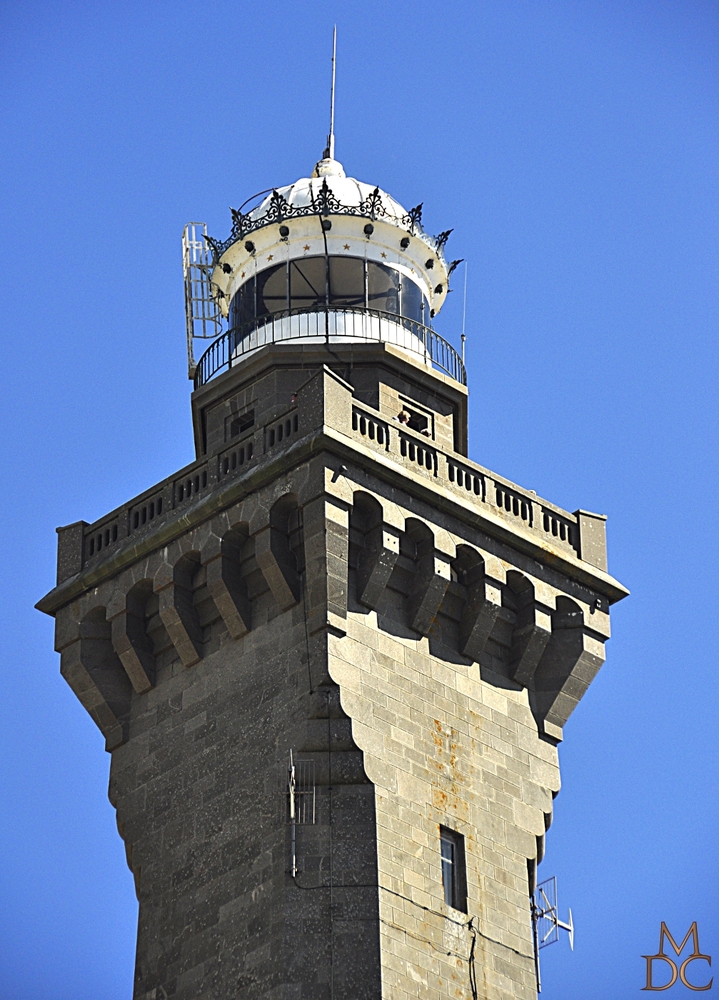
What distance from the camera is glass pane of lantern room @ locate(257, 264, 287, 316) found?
166ft

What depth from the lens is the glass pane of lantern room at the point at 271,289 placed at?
50744mm

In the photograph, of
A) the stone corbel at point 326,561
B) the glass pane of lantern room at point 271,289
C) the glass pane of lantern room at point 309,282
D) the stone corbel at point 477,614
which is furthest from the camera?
the glass pane of lantern room at point 271,289

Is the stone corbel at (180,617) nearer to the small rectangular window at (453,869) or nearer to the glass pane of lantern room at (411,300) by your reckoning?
the small rectangular window at (453,869)

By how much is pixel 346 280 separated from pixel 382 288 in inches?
27.1

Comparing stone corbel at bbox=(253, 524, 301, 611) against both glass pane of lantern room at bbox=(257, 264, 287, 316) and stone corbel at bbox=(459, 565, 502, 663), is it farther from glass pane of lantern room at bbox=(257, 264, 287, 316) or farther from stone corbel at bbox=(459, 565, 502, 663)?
glass pane of lantern room at bbox=(257, 264, 287, 316)

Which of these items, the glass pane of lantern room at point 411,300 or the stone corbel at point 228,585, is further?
the glass pane of lantern room at point 411,300

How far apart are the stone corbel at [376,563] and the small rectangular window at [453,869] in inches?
156

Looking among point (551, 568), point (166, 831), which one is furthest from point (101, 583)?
point (551, 568)

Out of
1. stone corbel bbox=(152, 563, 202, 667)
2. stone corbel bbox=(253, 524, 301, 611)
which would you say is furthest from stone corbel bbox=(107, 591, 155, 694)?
stone corbel bbox=(253, 524, 301, 611)

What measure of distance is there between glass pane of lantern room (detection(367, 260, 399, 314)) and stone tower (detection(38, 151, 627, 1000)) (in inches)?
2.0

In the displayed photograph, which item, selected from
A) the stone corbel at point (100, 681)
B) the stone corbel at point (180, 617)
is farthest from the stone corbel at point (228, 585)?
the stone corbel at point (100, 681)

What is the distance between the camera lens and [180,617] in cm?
4669

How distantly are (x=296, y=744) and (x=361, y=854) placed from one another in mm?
2086

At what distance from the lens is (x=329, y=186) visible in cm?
5200
